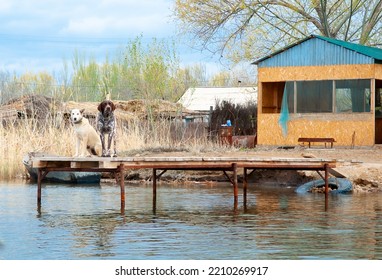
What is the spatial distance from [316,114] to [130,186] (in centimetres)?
902

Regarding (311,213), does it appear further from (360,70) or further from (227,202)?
(360,70)

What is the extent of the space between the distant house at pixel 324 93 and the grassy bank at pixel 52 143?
270cm

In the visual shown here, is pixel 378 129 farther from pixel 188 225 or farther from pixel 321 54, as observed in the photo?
pixel 188 225

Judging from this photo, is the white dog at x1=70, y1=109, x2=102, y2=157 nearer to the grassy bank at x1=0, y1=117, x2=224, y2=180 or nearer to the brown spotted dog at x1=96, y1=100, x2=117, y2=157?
the brown spotted dog at x1=96, y1=100, x2=117, y2=157

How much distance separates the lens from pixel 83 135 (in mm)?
20344

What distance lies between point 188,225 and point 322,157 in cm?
1186

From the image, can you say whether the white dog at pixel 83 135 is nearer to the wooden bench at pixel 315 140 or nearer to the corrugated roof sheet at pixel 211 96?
the wooden bench at pixel 315 140

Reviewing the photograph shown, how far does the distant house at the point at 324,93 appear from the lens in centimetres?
3384

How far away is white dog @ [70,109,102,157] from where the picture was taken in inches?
792

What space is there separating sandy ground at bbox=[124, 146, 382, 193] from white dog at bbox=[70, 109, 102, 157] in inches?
323

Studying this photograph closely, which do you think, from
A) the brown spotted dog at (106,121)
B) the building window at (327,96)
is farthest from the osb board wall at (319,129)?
the brown spotted dog at (106,121)

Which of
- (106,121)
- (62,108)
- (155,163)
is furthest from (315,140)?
(106,121)
